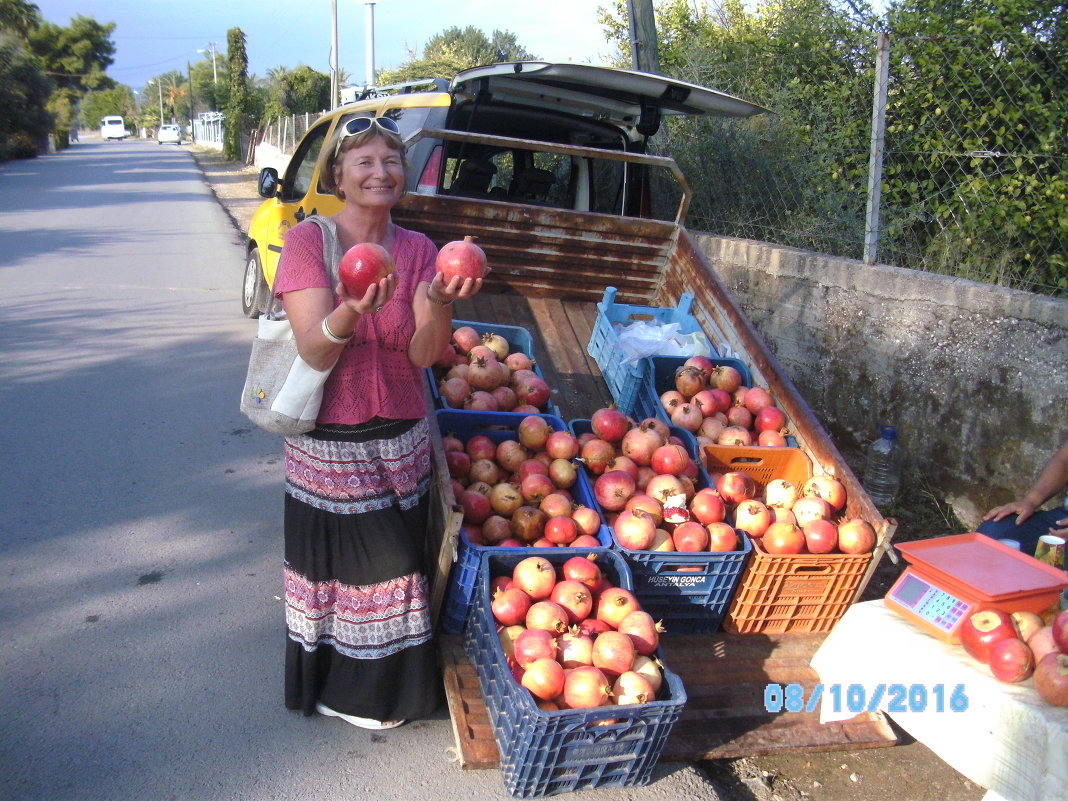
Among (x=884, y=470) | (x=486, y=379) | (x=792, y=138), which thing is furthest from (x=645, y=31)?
(x=486, y=379)

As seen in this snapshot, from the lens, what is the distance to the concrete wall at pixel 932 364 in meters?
4.90

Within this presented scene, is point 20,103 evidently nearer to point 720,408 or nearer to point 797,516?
point 720,408

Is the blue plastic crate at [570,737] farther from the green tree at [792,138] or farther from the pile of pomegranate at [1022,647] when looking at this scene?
the green tree at [792,138]

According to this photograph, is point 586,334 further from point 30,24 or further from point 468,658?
point 30,24

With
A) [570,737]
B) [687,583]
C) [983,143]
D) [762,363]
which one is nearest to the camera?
[570,737]

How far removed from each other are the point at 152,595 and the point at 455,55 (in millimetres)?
31682

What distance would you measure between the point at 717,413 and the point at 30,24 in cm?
8172

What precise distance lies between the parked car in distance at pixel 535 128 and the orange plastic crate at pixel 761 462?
7.26 feet

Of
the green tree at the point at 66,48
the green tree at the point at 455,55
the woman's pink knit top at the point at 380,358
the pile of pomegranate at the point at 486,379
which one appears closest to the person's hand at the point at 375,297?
the woman's pink knit top at the point at 380,358

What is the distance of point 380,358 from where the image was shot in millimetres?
2893

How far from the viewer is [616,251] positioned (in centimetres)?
581

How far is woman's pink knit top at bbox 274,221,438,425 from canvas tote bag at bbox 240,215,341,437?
Answer: 8 cm

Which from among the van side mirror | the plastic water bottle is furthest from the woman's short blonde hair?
the van side mirror

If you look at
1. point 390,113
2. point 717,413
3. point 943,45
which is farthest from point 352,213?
point 943,45
